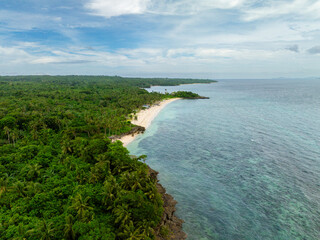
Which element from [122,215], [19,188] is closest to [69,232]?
[122,215]

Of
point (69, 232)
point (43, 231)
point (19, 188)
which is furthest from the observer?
point (19, 188)

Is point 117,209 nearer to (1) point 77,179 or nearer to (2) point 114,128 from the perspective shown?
(1) point 77,179

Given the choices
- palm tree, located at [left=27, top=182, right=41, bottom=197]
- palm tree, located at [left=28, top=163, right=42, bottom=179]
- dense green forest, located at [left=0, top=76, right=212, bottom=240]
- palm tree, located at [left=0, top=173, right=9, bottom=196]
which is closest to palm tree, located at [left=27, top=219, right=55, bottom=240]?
dense green forest, located at [left=0, top=76, right=212, bottom=240]

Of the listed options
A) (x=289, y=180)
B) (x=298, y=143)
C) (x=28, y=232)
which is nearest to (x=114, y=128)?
(x=28, y=232)

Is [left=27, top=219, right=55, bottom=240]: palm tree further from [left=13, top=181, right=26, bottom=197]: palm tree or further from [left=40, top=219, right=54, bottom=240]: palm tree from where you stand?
[left=13, top=181, right=26, bottom=197]: palm tree

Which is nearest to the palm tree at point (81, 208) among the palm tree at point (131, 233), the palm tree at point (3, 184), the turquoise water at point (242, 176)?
the palm tree at point (131, 233)

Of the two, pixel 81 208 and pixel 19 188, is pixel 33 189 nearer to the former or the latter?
pixel 19 188

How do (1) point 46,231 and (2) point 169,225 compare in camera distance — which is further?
(2) point 169,225

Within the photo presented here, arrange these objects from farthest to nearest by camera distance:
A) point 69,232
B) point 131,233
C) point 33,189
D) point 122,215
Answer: point 33,189 → point 122,215 → point 131,233 → point 69,232
